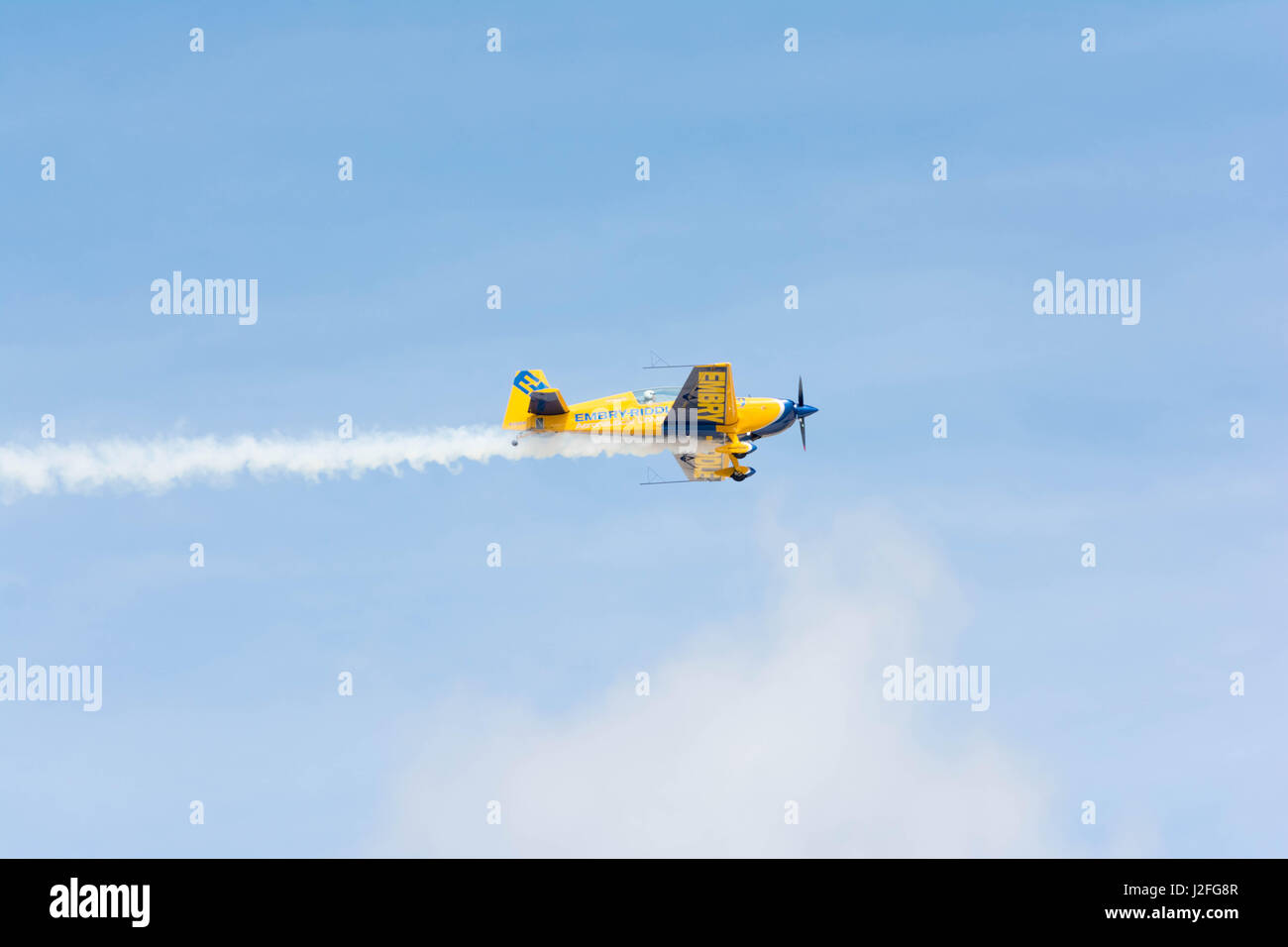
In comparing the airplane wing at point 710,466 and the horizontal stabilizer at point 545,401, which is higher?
the horizontal stabilizer at point 545,401

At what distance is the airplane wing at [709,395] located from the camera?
6806cm

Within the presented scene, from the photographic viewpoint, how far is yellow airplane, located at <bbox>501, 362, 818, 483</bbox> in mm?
69625

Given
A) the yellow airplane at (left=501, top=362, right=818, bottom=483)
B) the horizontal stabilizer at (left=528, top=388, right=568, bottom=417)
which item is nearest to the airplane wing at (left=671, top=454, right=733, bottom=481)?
the yellow airplane at (left=501, top=362, right=818, bottom=483)

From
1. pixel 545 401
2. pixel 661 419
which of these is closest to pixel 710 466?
pixel 661 419

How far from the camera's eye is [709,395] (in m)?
68.8

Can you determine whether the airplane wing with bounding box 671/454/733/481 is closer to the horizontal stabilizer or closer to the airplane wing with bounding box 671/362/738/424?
the airplane wing with bounding box 671/362/738/424

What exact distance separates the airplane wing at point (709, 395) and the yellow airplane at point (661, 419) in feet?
0.16

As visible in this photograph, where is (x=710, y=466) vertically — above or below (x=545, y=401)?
below

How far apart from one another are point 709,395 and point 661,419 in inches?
112

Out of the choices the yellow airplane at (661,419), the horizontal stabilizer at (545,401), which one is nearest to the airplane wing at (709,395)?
the yellow airplane at (661,419)

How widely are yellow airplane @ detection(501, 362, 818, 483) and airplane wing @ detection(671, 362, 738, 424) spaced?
1.9 inches

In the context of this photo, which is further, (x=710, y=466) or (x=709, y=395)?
(x=710, y=466)

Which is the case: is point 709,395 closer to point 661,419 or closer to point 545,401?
point 661,419

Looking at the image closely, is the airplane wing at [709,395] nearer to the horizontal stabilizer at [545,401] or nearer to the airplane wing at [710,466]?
the airplane wing at [710,466]
